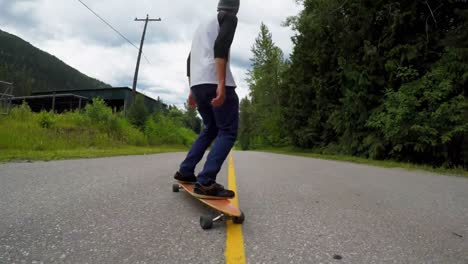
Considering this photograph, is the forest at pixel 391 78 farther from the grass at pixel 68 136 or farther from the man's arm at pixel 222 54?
the grass at pixel 68 136

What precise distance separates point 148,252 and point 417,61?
13.1 metres

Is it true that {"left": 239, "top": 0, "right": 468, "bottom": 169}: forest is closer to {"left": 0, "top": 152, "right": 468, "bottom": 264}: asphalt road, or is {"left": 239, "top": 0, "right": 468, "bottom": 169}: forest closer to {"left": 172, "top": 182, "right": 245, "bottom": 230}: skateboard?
{"left": 0, "top": 152, "right": 468, "bottom": 264}: asphalt road

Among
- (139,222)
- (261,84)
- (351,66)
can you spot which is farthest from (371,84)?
(261,84)

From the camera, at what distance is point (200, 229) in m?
1.95

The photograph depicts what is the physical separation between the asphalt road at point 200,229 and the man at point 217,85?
356 mm

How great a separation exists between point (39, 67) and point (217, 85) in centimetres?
14143

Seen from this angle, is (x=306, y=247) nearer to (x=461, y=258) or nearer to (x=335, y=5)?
(x=461, y=258)

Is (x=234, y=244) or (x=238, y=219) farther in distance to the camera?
(x=238, y=219)

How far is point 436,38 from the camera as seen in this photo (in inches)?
420

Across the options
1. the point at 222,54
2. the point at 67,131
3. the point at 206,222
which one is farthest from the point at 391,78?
the point at 67,131

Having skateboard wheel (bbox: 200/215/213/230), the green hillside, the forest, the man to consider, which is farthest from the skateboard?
the green hillside

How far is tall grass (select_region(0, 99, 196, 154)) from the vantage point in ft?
27.2

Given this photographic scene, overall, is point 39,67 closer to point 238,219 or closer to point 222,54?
point 222,54

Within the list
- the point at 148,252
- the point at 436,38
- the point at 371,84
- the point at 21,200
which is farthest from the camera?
the point at 371,84
